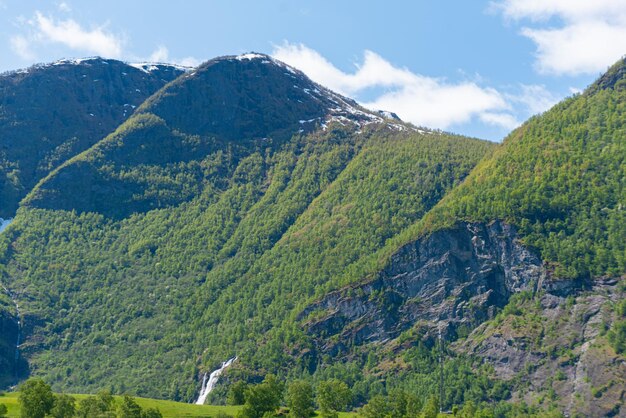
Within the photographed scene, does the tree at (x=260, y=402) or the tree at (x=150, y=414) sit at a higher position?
the tree at (x=260, y=402)

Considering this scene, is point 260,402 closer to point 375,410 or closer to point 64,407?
point 375,410

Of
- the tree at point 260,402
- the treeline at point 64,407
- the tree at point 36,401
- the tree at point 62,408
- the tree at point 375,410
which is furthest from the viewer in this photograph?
the tree at point 375,410

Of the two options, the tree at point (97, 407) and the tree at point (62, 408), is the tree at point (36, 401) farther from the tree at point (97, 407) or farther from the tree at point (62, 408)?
the tree at point (97, 407)

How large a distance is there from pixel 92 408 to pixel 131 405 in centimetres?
768

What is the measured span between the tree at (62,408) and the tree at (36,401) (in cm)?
160

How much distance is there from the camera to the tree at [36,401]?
6624 inches

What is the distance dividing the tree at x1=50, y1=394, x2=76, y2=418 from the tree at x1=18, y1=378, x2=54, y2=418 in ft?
5.26

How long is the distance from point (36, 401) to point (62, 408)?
5.93m

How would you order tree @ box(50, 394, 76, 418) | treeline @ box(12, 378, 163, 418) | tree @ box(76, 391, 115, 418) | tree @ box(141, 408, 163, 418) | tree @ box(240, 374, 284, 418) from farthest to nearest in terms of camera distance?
tree @ box(240, 374, 284, 418) → tree @ box(141, 408, 163, 418) → treeline @ box(12, 378, 163, 418) → tree @ box(50, 394, 76, 418) → tree @ box(76, 391, 115, 418)

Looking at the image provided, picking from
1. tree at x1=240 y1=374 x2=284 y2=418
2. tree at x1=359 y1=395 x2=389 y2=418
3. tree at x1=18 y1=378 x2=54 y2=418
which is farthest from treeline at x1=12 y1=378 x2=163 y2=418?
tree at x1=359 y1=395 x2=389 y2=418

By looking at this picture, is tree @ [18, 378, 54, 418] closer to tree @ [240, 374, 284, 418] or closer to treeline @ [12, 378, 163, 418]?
treeline @ [12, 378, 163, 418]

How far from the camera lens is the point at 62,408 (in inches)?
6634

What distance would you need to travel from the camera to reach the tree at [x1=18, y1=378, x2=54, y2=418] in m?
168

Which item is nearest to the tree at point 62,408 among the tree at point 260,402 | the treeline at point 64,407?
the treeline at point 64,407
